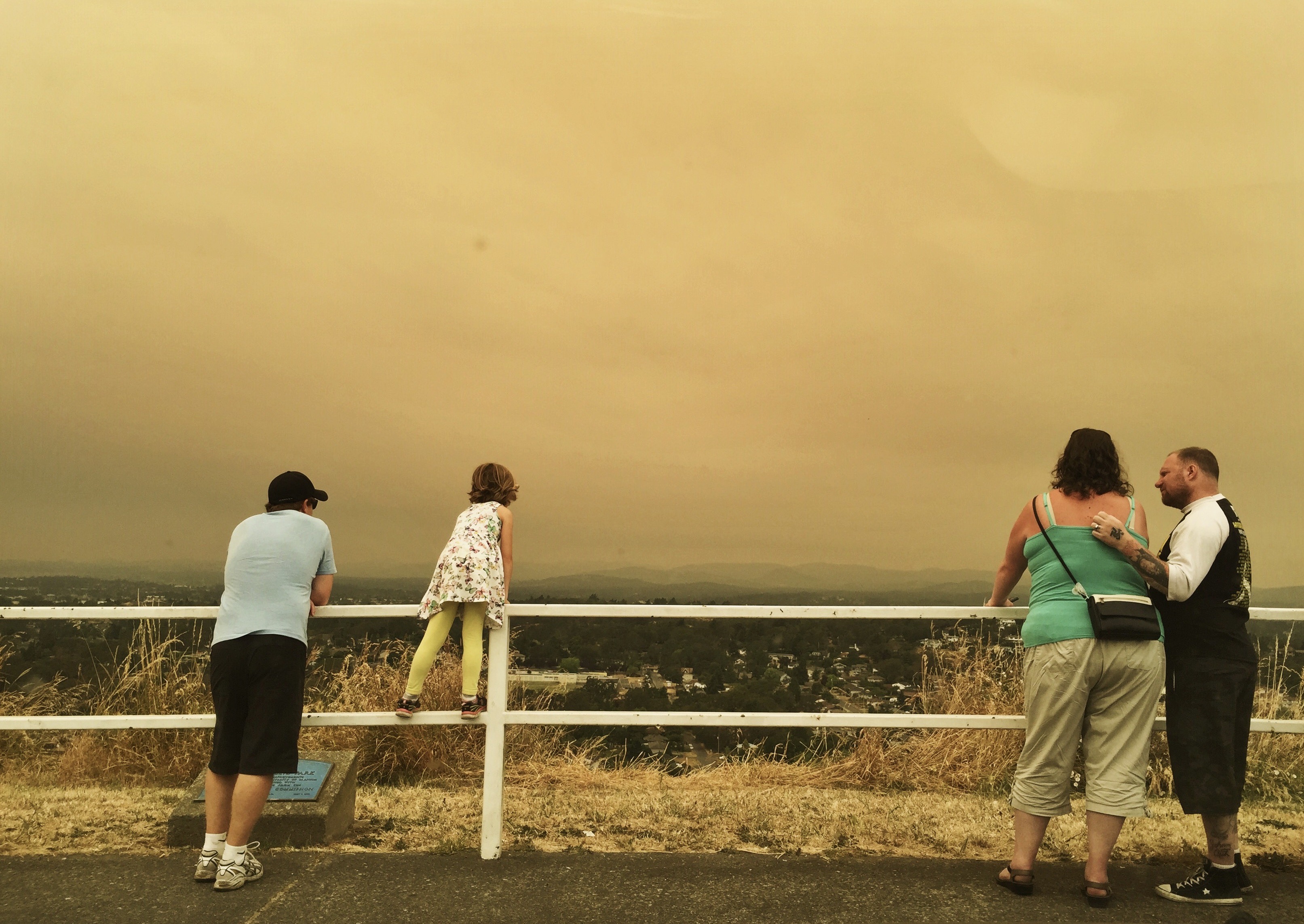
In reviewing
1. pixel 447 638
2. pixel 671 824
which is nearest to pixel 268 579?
pixel 447 638

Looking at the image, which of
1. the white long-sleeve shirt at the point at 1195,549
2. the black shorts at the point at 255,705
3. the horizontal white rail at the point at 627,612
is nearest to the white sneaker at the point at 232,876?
the black shorts at the point at 255,705

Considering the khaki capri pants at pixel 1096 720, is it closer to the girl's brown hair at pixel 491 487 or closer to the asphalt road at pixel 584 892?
the asphalt road at pixel 584 892

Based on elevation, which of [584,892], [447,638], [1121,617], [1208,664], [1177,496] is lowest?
[584,892]

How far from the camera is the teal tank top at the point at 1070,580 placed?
3.82 meters

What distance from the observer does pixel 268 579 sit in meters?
4.06

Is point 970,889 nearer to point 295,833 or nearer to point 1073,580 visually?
point 1073,580

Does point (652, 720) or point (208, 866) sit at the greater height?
point (652, 720)

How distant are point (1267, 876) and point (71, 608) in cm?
565

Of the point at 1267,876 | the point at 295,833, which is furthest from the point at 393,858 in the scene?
the point at 1267,876

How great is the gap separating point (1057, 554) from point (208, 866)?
3850 millimetres

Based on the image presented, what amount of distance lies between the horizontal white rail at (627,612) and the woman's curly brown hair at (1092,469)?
68 cm

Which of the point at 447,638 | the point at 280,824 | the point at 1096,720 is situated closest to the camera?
the point at 1096,720

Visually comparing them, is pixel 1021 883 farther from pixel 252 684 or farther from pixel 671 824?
pixel 252 684

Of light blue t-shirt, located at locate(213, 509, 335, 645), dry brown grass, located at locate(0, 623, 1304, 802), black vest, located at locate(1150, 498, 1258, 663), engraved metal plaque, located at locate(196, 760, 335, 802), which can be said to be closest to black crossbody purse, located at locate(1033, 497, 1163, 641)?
black vest, located at locate(1150, 498, 1258, 663)
